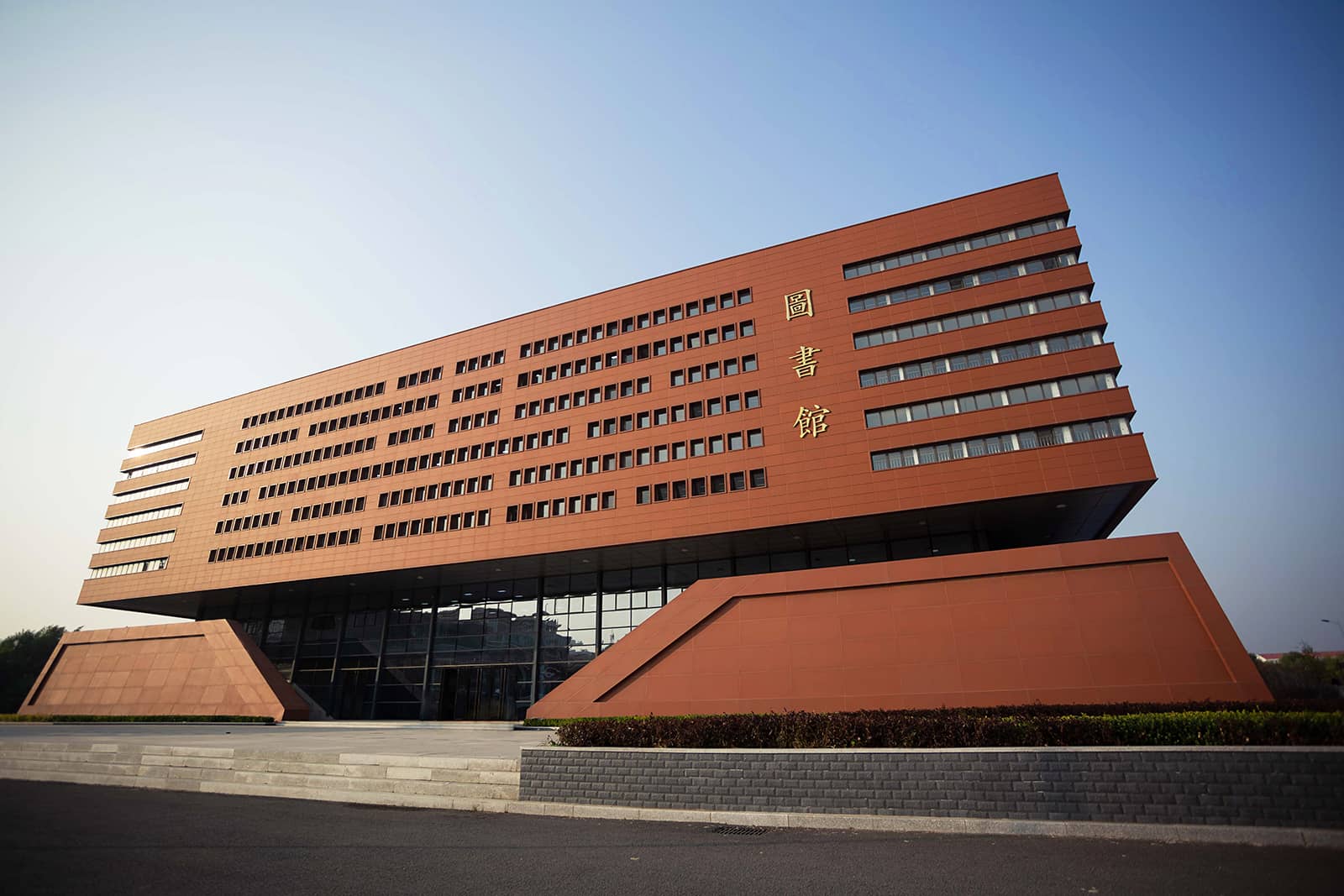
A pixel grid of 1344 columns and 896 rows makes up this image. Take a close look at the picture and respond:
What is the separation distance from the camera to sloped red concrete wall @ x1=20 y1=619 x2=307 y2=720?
39.9 metres

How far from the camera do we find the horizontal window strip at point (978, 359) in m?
29.3

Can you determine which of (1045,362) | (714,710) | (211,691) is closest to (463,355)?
(211,691)

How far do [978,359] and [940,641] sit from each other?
14184mm

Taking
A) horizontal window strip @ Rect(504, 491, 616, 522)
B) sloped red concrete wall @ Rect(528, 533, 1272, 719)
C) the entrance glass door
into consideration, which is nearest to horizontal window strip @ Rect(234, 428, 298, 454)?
the entrance glass door

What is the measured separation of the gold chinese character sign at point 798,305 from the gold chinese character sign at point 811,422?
585 cm

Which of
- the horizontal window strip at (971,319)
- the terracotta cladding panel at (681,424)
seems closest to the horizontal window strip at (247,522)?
the terracotta cladding panel at (681,424)

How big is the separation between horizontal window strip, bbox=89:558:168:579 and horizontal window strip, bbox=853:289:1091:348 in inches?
2113

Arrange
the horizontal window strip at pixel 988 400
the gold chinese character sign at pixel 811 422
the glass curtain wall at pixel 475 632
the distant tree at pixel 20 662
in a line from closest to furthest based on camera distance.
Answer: the horizontal window strip at pixel 988 400 < the gold chinese character sign at pixel 811 422 < the glass curtain wall at pixel 475 632 < the distant tree at pixel 20 662

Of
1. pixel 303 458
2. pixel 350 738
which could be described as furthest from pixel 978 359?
pixel 303 458

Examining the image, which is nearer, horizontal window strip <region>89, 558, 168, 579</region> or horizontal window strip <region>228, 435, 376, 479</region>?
horizontal window strip <region>228, 435, 376, 479</region>

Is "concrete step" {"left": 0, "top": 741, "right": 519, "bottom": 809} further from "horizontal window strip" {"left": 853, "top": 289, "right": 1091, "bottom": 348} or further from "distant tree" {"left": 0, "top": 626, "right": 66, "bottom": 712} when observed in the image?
"distant tree" {"left": 0, "top": 626, "right": 66, "bottom": 712}

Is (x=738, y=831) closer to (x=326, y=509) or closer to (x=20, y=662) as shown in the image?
(x=326, y=509)

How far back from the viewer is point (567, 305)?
4231 centimetres

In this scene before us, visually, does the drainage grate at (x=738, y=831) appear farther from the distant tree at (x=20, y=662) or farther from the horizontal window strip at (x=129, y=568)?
the distant tree at (x=20, y=662)
